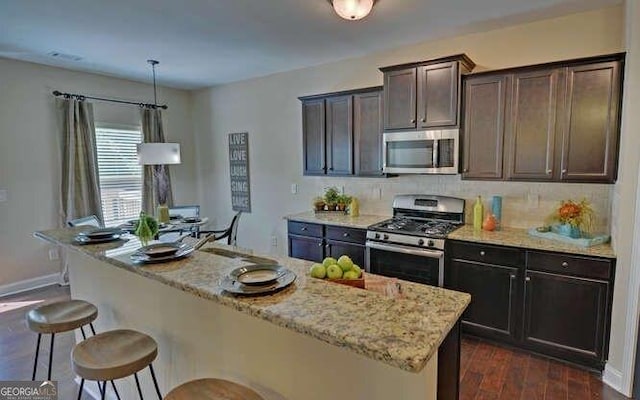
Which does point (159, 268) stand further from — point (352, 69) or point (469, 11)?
point (352, 69)

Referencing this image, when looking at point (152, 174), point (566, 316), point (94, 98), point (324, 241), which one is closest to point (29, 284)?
point (152, 174)

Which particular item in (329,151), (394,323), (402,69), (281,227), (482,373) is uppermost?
(402,69)

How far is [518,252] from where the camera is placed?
8.93ft

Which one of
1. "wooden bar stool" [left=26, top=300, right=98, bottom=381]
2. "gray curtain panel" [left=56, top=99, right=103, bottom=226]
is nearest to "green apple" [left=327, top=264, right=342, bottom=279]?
"wooden bar stool" [left=26, top=300, right=98, bottom=381]

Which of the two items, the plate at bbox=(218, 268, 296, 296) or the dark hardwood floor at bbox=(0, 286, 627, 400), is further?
the dark hardwood floor at bbox=(0, 286, 627, 400)

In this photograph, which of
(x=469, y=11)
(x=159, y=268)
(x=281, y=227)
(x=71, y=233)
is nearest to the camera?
(x=159, y=268)

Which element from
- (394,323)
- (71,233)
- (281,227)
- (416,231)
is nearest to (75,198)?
(71,233)

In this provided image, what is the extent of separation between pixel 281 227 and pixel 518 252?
3.11 metres

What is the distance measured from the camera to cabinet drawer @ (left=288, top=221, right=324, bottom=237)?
381cm

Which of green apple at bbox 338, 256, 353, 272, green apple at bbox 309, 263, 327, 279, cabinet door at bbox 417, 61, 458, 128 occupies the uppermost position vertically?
cabinet door at bbox 417, 61, 458, 128

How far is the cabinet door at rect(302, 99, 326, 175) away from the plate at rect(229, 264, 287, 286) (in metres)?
2.65

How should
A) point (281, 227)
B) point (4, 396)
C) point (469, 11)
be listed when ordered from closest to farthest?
1. point (4, 396)
2. point (469, 11)
3. point (281, 227)

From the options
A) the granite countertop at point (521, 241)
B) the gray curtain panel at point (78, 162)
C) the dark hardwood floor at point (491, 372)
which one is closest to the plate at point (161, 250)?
the dark hardwood floor at point (491, 372)

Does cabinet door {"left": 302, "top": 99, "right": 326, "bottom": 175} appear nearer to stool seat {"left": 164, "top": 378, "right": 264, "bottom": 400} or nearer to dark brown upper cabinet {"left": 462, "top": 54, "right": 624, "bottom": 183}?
dark brown upper cabinet {"left": 462, "top": 54, "right": 624, "bottom": 183}
